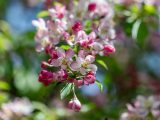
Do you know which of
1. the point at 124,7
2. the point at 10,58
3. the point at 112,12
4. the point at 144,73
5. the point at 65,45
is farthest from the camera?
the point at 144,73

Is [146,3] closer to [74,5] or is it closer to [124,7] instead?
[124,7]

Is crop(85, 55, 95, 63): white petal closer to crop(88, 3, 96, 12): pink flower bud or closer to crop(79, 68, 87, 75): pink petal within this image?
crop(79, 68, 87, 75): pink petal

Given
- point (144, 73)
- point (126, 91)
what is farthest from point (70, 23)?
point (144, 73)

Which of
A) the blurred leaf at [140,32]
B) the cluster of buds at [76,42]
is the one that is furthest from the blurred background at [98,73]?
the cluster of buds at [76,42]

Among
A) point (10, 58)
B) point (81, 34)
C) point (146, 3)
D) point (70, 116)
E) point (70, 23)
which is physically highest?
point (10, 58)

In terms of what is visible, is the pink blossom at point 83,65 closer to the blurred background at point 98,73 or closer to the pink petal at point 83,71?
the pink petal at point 83,71

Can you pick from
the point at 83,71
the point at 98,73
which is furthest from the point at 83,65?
the point at 98,73

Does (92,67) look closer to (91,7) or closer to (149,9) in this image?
(91,7)

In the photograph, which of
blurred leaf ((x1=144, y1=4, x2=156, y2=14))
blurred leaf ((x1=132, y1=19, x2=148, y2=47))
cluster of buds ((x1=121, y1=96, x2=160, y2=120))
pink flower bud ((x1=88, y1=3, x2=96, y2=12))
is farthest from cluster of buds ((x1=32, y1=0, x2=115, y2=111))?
cluster of buds ((x1=121, y1=96, x2=160, y2=120))
